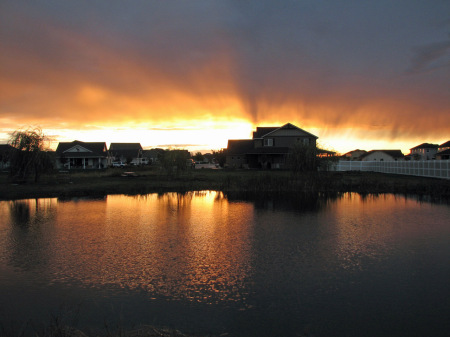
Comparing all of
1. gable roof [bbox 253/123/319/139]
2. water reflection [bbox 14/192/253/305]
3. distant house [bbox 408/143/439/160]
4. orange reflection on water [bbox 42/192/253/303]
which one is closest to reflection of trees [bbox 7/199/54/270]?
water reflection [bbox 14/192/253/305]

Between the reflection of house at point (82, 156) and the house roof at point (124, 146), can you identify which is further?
the house roof at point (124, 146)

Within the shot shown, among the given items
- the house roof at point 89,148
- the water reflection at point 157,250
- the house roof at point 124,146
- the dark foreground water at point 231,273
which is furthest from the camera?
the house roof at point 124,146

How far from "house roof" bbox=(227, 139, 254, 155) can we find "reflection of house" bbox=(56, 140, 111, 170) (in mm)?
27468

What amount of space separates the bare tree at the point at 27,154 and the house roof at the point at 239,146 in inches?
1445

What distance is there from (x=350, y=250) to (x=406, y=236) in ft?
12.3

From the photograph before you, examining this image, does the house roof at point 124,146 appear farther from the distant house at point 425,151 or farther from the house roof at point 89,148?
the distant house at point 425,151

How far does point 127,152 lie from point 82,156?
125 ft

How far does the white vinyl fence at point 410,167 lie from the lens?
36.4 meters

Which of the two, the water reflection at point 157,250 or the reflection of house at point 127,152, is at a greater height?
the reflection of house at point 127,152

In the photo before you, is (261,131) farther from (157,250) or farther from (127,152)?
(127,152)

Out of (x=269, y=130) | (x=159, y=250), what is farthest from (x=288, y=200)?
(x=269, y=130)

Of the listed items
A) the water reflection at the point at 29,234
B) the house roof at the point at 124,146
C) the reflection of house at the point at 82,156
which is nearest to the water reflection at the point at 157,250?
the water reflection at the point at 29,234

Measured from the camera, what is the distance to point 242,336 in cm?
672

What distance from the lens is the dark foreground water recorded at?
731 cm
